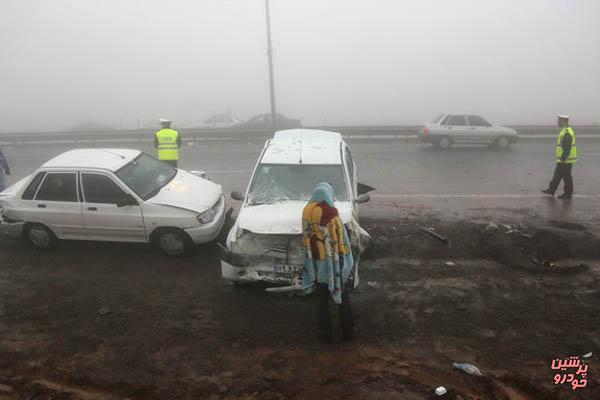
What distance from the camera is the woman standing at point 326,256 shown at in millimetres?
5016

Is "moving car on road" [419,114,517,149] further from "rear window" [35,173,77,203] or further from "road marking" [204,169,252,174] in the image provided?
"rear window" [35,173,77,203]

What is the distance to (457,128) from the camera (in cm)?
1712

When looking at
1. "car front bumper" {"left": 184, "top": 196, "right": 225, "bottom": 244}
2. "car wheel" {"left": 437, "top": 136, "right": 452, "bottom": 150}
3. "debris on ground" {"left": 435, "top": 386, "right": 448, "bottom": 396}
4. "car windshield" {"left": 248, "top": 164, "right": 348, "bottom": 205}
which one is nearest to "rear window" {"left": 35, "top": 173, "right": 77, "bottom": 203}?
"car front bumper" {"left": 184, "top": 196, "right": 225, "bottom": 244}

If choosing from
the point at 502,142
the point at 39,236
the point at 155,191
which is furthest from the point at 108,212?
the point at 502,142

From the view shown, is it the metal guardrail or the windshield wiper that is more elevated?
the metal guardrail

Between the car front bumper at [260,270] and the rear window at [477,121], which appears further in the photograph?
the rear window at [477,121]

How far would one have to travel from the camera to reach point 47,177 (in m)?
7.73

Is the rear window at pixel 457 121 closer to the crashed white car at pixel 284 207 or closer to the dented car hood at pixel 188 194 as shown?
the crashed white car at pixel 284 207

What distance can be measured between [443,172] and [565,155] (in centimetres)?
387

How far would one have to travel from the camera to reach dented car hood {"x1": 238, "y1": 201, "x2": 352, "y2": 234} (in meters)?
5.88

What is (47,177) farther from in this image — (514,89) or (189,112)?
(514,89)

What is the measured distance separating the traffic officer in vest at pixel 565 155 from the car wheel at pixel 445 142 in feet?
23.3

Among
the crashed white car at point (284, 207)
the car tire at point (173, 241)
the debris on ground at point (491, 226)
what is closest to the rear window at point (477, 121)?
the debris on ground at point (491, 226)

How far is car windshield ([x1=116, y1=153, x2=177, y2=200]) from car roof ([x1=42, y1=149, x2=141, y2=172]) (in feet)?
0.40
